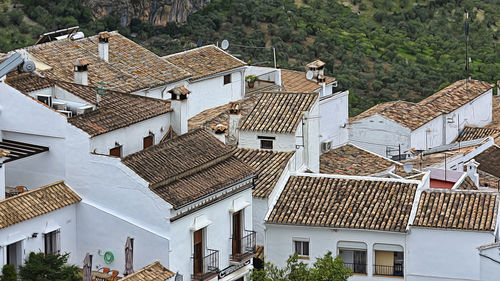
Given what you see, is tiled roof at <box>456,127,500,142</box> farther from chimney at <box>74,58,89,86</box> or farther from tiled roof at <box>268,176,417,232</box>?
chimney at <box>74,58,89,86</box>

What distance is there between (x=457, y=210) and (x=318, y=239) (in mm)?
3546

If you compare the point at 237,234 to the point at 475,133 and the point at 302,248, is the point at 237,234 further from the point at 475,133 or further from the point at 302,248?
the point at 475,133

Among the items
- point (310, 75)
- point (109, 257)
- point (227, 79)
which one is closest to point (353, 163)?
point (227, 79)

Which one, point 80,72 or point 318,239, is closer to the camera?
point 318,239

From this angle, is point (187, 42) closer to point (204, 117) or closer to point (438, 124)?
point (438, 124)

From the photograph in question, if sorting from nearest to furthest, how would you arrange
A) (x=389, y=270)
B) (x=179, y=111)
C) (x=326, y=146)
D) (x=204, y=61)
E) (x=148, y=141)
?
(x=148, y=141) < (x=179, y=111) < (x=389, y=270) < (x=326, y=146) < (x=204, y=61)

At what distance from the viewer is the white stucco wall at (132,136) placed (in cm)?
2855

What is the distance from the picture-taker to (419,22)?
7562 cm

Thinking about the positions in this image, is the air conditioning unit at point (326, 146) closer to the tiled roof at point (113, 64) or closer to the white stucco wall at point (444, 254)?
the tiled roof at point (113, 64)

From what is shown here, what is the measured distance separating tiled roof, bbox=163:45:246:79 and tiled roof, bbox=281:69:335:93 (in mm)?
2191

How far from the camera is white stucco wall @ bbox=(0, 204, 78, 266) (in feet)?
84.2

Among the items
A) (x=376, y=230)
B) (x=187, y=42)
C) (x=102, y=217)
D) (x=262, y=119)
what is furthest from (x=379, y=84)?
(x=102, y=217)

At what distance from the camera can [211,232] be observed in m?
28.8

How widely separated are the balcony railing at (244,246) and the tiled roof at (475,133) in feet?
70.1
